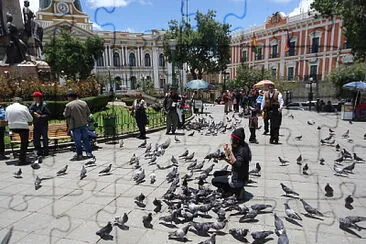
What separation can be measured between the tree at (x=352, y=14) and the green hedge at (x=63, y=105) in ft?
43.1

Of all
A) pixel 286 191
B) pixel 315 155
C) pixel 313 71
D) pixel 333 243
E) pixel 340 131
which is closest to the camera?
pixel 333 243

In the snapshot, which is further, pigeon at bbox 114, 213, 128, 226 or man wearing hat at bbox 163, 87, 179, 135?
man wearing hat at bbox 163, 87, 179, 135

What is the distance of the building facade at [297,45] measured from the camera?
27.1 m

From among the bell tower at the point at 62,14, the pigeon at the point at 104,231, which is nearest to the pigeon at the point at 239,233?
the pigeon at the point at 104,231

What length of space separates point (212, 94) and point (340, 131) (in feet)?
90.4

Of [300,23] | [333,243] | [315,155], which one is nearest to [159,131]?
[315,155]

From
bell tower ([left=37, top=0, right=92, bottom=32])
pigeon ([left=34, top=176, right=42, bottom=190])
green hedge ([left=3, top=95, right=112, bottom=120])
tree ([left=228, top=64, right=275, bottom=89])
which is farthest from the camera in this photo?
bell tower ([left=37, top=0, right=92, bottom=32])

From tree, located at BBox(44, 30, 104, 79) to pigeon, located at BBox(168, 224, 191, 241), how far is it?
30476mm

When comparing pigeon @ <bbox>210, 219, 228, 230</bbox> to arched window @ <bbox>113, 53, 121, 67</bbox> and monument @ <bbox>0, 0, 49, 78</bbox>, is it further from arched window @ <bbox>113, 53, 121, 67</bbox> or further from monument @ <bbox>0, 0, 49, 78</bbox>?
arched window @ <bbox>113, 53, 121, 67</bbox>

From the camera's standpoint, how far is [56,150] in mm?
6957

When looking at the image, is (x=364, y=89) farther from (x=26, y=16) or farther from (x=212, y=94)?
(x=212, y=94)

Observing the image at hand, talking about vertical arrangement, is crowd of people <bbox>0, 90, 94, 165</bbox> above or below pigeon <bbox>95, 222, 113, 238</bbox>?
above

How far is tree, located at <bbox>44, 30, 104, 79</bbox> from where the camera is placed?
99.0 feet

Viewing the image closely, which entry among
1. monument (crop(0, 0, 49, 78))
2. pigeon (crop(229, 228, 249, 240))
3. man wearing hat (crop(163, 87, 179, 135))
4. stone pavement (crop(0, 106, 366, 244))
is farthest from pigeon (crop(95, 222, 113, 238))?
monument (crop(0, 0, 49, 78))
